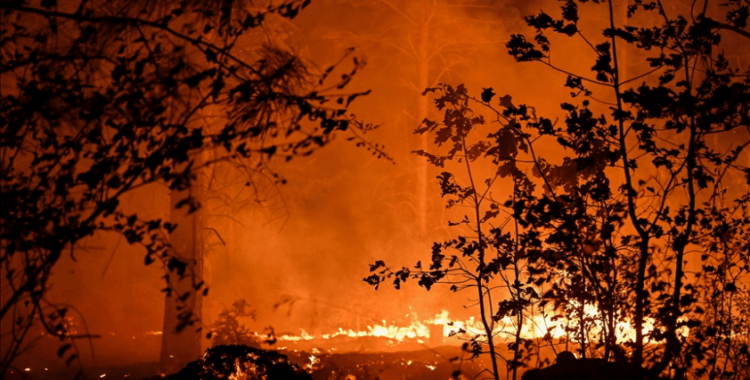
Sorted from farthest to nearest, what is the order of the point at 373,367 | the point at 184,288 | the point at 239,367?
the point at 184,288, the point at 373,367, the point at 239,367

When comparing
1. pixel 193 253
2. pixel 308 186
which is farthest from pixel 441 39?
pixel 193 253

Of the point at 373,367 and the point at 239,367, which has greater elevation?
the point at 239,367

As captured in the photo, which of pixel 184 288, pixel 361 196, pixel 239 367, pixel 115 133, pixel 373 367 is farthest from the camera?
pixel 361 196

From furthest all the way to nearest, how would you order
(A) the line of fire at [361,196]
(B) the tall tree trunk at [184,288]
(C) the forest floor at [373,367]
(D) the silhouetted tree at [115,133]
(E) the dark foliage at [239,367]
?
(B) the tall tree trunk at [184,288], (C) the forest floor at [373,367], (E) the dark foliage at [239,367], (A) the line of fire at [361,196], (D) the silhouetted tree at [115,133]

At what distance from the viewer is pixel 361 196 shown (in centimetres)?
2094

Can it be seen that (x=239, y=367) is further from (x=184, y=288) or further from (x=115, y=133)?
(x=184, y=288)

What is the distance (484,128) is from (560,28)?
17500mm

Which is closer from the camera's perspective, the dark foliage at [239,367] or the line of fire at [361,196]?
the line of fire at [361,196]

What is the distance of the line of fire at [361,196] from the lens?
10.5 feet

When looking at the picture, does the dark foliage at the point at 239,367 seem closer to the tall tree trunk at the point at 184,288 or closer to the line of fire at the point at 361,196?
the line of fire at the point at 361,196

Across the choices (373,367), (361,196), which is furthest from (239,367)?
(361,196)

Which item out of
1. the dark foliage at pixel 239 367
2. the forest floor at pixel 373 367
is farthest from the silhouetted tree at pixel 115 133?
the forest floor at pixel 373 367

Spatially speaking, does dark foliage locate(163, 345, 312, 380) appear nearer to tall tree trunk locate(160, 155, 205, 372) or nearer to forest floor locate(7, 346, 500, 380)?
forest floor locate(7, 346, 500, 380)

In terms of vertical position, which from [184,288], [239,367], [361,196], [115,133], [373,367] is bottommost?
[373,367]
